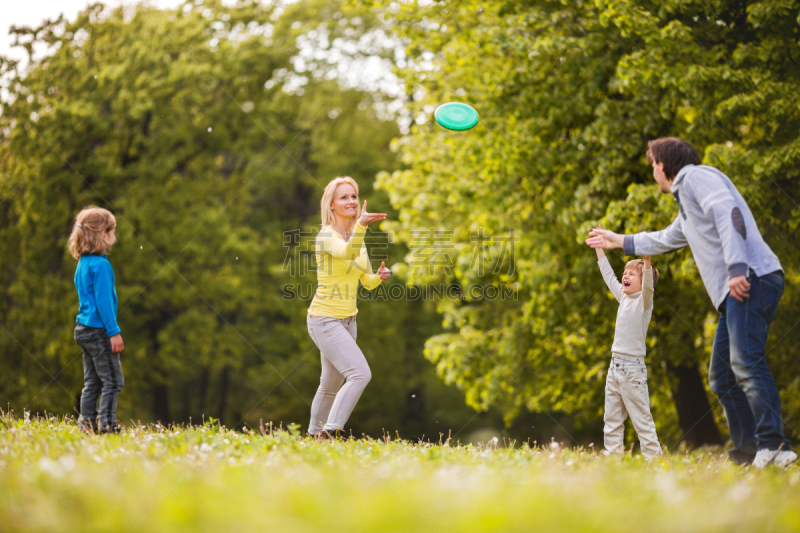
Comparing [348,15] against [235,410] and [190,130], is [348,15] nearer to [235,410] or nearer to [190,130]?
[190,130]

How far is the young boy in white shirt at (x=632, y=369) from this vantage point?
559cm

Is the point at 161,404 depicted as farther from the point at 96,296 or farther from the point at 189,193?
the point at 96,296

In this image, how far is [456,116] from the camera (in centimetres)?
894

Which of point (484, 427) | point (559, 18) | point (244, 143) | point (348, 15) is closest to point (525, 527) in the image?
point (559, 18)

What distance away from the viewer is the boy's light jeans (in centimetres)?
558

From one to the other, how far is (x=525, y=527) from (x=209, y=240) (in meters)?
17.1

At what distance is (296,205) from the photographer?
21.9 meters

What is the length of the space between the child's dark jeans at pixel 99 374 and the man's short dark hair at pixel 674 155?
16.4ft

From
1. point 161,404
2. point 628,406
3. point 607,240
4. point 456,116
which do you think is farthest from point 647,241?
point 161,404

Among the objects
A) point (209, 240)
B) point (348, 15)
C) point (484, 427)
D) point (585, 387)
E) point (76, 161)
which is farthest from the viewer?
point (484, 427)

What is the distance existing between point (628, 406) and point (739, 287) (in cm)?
184

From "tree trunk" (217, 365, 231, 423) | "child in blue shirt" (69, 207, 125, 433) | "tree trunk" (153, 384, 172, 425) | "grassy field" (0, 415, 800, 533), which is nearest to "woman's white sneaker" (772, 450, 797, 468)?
"grassy field" (0, 415, 800, 533)

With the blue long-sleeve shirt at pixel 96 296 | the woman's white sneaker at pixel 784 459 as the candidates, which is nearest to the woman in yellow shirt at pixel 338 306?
the blue long-sleeve shirt at pixel 96 296

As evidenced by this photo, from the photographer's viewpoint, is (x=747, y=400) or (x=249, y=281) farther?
(x=249, y=281)
